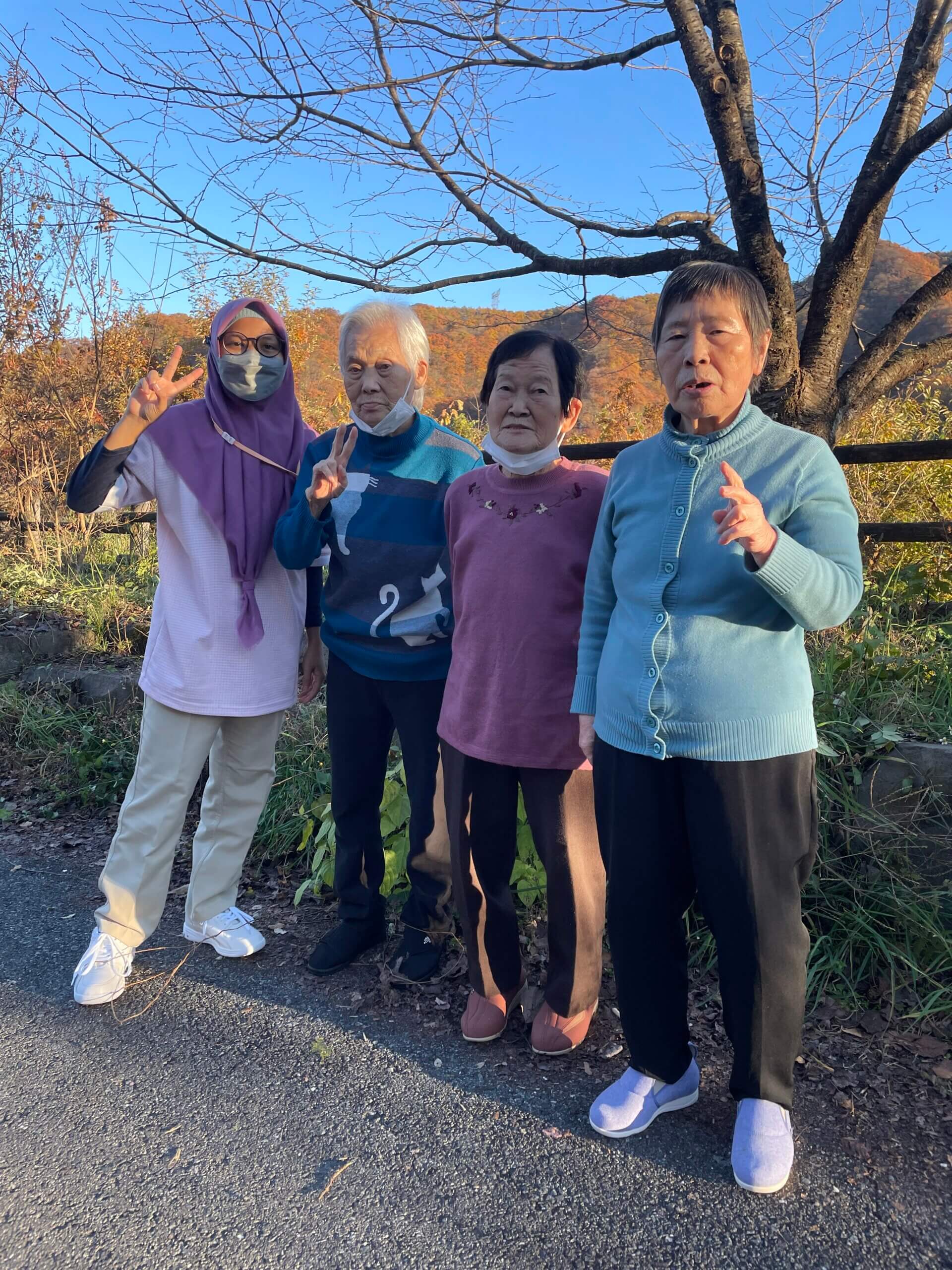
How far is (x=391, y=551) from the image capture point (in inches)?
103

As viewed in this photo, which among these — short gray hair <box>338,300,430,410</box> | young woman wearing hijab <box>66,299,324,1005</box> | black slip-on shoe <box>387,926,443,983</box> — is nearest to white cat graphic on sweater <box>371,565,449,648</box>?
young woman wearing hijab <box>66,299,324,1005</box>

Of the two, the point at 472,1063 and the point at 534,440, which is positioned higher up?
the point at 534,440

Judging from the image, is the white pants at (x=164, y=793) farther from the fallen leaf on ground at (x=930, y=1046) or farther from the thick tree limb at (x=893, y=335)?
the thick tree limb at (x=893, y=335)

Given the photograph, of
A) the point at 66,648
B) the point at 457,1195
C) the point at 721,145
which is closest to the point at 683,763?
the point at 457,1195

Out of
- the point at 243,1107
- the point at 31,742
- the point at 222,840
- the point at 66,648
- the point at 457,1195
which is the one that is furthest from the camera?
the point at 66,648

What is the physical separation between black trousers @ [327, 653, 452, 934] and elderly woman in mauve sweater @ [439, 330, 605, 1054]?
9.0 inches

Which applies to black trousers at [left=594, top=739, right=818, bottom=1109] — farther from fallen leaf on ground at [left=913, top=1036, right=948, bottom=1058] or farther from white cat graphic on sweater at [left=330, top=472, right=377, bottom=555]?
white cat graphic on sweater at [left=330, top=472, right=377, bottom=555]

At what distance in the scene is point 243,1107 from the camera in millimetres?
2223

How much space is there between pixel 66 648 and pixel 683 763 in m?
4.87

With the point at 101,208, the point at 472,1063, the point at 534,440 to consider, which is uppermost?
the point at 101,208

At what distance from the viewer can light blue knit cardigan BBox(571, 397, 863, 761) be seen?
1804 millimetres

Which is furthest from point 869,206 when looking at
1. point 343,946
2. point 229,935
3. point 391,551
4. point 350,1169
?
point 350,1169

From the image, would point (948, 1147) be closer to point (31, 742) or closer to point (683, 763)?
point (683, 763)

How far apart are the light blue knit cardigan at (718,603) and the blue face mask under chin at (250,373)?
4.42ft
